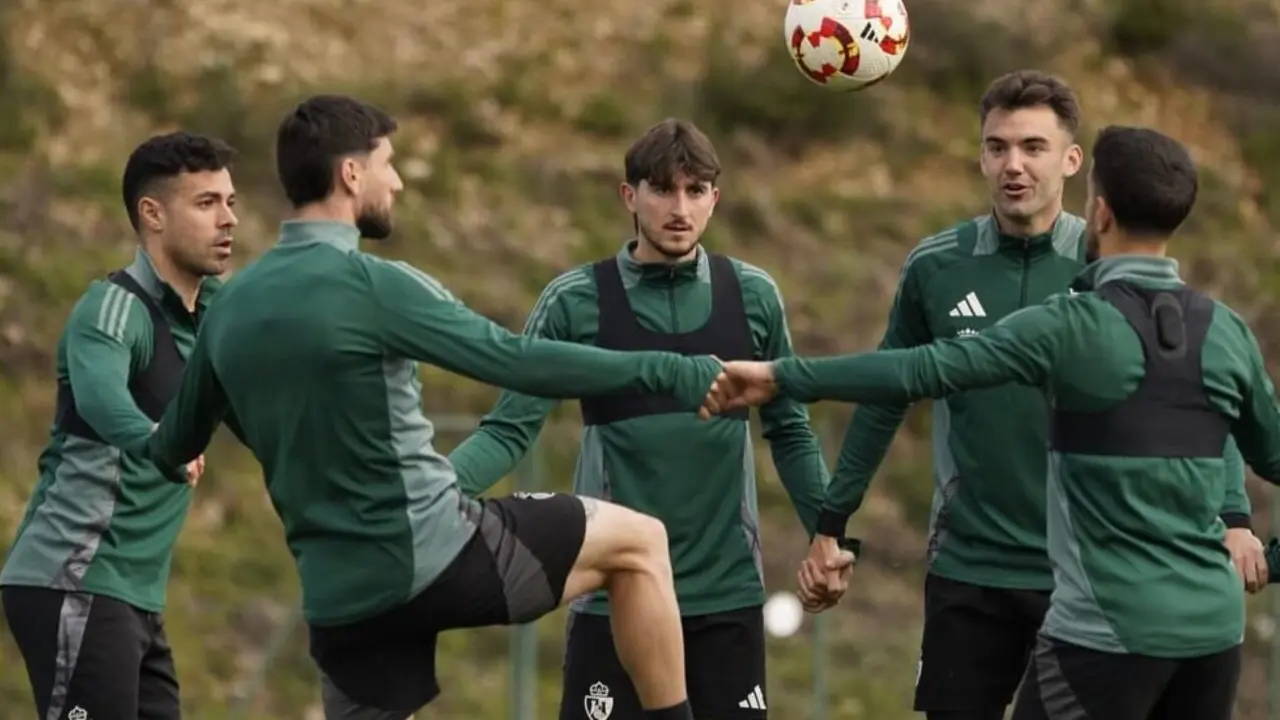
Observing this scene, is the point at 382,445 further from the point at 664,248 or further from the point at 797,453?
the point at 797,453

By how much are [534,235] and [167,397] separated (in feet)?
31.4

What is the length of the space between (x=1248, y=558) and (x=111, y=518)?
3.69 metres

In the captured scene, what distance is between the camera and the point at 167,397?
8.57m

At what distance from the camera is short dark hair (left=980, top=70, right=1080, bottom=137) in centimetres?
828

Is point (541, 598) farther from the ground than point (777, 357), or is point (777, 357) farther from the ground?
point (777, 357)

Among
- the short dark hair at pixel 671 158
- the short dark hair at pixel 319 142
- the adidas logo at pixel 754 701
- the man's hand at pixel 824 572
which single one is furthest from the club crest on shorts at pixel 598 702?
the short dark hair at pixel 319 142

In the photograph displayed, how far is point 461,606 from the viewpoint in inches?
276

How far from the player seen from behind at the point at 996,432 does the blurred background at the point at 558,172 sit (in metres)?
5.21

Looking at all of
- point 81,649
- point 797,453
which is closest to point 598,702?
point 797,453

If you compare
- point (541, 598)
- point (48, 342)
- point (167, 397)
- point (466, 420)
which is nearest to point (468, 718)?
point (466, 420)

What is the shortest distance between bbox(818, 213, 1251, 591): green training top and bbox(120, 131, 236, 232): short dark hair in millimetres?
2437

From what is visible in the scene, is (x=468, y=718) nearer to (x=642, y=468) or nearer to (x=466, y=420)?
(x=466, y=420)

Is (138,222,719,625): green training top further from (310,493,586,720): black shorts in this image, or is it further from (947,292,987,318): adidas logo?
(947,292,987,318): adidas logo

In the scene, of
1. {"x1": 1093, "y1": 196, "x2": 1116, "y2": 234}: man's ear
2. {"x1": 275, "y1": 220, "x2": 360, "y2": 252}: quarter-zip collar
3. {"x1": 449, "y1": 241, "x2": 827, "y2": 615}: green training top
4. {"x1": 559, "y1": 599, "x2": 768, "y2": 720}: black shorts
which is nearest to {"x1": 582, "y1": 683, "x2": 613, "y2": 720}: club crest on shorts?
{"x1": 559, "y1": 599, "x2": 768, "y2": 720}: black shorts
